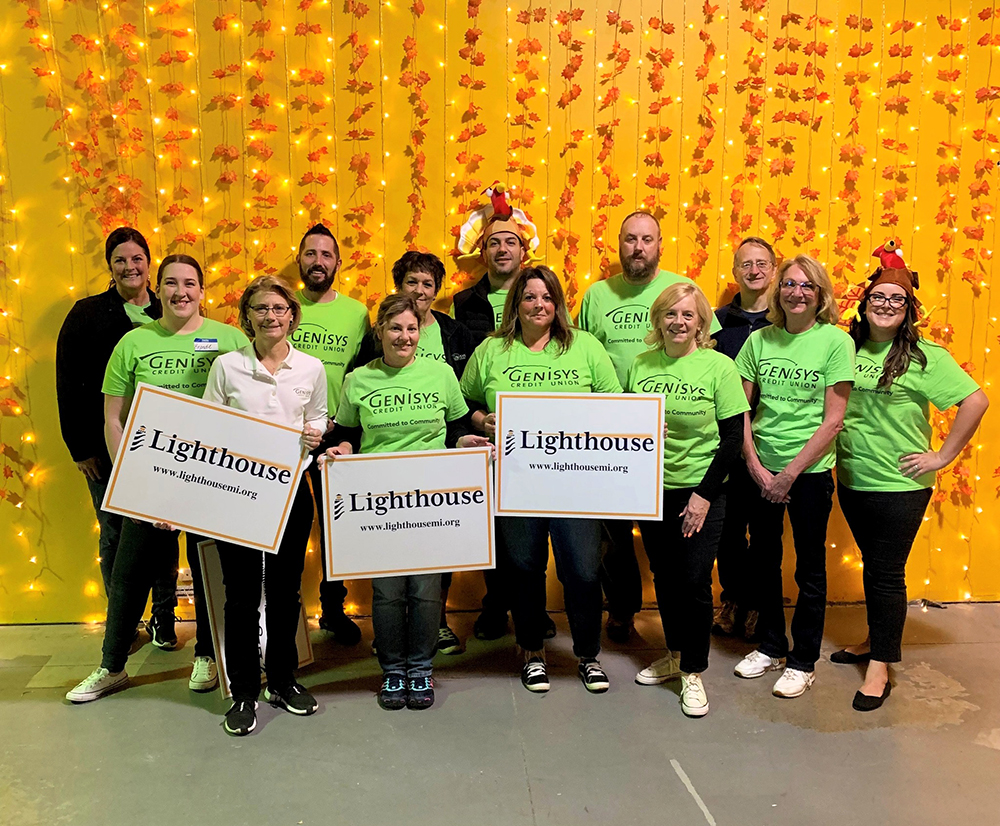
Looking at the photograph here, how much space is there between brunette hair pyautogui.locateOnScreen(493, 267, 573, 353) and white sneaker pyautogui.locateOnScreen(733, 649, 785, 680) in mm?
1420

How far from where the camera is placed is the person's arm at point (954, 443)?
2748mm

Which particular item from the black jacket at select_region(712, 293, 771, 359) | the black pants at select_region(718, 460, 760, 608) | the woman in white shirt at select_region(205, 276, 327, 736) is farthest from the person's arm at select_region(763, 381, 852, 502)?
the woman in white shirt at select_region(205, 276, 327, 736)

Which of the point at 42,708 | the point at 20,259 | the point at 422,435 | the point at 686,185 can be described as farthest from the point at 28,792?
the point at 686,185

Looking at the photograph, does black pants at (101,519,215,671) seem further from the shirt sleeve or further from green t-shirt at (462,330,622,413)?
green t-shirt at (462,330,622,413)

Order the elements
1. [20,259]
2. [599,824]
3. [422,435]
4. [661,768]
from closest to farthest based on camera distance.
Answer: [599,824] → [661,768] → [422,435] → [20,259]

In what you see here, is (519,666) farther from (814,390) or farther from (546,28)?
(546,28)

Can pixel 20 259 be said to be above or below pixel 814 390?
above

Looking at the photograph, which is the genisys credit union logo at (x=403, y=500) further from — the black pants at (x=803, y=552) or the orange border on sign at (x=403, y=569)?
the black pants at (x=803, y=552)

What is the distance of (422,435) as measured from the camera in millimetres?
2705

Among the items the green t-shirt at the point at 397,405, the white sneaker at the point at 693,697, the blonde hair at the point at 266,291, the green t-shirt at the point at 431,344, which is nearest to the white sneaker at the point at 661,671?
the white sneaker at the point at 693,697

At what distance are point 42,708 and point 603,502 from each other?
83.6 inches

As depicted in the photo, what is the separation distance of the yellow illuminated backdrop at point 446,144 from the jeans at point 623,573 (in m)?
1.10

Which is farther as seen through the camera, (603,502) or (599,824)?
(603,502)

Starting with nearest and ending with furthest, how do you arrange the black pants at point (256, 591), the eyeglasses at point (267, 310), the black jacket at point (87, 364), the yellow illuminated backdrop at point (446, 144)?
the eyeglasses at point (267, 310) → the black pants at point (256, 591) → the black jacket at point (87, 364) → the yellow illuminated backdrop at point (446, 144)
